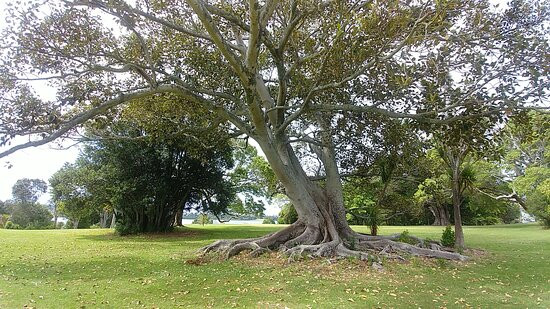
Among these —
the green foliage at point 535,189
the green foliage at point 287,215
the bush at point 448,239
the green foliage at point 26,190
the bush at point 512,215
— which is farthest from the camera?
the green foliage at point 26,190

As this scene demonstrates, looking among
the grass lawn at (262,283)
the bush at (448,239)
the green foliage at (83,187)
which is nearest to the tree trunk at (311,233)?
the grass lawn at (262,283)

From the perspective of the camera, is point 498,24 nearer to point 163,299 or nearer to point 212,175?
point 163,299

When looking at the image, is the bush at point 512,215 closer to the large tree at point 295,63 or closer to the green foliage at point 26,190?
the large tree at point 295,63

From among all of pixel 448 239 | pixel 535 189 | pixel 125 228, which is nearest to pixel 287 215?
pixel 125 228

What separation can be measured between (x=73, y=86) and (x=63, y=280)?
5.55 m

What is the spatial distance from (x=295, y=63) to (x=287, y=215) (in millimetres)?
30205

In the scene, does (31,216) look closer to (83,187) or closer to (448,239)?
(83,187)

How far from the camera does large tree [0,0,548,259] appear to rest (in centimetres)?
811

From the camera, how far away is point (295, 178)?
1180 centimetres

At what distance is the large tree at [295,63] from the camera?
8109mm

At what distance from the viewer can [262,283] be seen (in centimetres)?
754

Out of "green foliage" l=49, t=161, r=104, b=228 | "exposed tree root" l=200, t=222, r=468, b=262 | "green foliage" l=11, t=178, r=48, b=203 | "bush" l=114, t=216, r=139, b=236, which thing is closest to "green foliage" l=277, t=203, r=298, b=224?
"bush" l=114, t=216, r=139, b=236

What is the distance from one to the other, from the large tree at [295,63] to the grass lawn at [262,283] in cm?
135

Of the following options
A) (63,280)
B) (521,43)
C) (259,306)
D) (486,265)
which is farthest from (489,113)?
(63,280)
